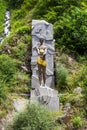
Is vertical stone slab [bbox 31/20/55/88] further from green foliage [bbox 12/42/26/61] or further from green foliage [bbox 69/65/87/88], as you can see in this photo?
green foliage [bbox 69/65/87/88]

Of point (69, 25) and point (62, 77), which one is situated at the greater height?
point (69, 25)

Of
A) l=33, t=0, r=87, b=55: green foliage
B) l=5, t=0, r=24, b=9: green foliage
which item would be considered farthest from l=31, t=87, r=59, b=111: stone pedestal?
l=5, t=0, r=24, b=9: green foliage

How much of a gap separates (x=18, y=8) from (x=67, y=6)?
5.70m

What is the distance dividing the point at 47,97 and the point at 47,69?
2.26 m

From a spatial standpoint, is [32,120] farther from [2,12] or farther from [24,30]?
[2,12]

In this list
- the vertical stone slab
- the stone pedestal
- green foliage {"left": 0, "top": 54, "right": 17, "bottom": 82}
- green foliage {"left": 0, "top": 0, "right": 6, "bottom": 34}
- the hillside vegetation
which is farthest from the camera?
green foliage {"left": 0, "top": 0, "right": 6, "bottom": 34}

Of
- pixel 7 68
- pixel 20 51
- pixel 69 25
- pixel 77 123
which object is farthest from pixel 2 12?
pixel 77 123

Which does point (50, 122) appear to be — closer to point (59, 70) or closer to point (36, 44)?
point (59, 70)

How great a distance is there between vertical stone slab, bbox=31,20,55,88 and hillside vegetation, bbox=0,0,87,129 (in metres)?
0.25

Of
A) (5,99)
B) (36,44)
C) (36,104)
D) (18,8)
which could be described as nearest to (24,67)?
(36,44)

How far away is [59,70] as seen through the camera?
1820 cm

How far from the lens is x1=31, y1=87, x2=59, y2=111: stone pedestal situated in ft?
54.0

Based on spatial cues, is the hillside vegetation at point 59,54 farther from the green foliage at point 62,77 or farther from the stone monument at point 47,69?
the stone monument at point 47,69

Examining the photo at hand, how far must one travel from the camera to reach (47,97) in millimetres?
16484
